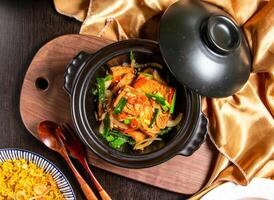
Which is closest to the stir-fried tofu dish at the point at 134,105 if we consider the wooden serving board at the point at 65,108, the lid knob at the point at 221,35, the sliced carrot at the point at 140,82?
the sliced carrot at the point at 140,82

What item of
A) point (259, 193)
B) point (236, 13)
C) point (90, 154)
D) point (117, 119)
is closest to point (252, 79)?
point (236, 13)

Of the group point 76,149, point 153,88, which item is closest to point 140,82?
point 153,88

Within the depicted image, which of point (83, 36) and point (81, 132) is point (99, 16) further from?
point (81, 132)

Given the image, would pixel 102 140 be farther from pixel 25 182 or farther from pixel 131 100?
pixel 25 182

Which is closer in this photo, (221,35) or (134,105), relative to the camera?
(221,35)

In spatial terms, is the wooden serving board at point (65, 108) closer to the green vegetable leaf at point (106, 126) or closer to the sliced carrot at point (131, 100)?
the green vegetable leaf at point (106, 126)

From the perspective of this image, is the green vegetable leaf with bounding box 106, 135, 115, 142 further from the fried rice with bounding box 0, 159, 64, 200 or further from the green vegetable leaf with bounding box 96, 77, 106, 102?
the fried rice with bounding box 0, 159, 64, 200
